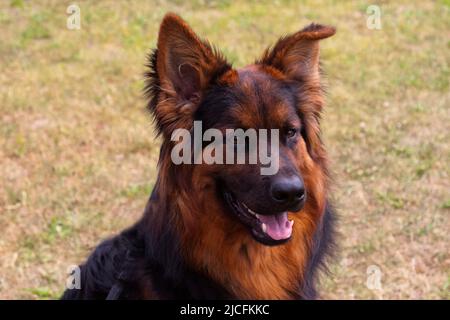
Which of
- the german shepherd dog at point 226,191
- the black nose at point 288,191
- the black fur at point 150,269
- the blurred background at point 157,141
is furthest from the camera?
the blurred background at point 157,141

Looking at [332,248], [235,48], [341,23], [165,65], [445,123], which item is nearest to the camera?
[165,65]

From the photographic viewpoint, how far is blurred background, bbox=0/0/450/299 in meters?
6.55

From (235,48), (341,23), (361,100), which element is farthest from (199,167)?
(341,23)

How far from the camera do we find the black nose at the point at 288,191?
157 inches

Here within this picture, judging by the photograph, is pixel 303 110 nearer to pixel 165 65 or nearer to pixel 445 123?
pixel 165 65

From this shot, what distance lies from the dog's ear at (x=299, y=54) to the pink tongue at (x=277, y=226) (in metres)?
0.96

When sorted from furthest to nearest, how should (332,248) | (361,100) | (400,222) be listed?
(361,100) → (400,222) → (332,248)

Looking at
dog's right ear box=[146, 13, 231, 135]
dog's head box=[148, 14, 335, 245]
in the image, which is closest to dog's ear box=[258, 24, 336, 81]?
dog's head box=[148, 14, 335, 245]

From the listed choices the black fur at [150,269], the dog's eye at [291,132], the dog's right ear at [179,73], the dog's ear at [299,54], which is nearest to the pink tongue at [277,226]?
the black fur at [150,269]

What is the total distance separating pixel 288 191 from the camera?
13.1 feet

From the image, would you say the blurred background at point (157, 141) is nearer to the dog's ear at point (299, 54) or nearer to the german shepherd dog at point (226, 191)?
the german shepherd dog at point (226, 191)

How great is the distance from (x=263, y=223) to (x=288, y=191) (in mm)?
341
